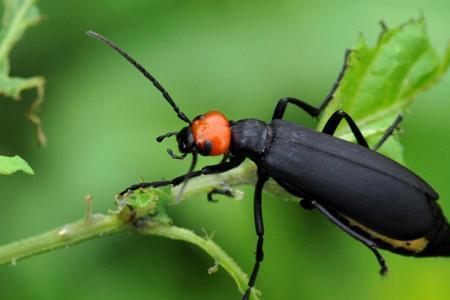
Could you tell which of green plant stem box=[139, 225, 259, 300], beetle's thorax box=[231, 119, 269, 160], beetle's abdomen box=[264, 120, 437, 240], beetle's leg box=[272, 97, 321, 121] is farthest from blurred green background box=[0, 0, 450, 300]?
green plant stem box=[139, 225, 259, 300]

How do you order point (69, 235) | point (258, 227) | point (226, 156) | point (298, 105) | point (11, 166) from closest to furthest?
point (11, 166)
point (69, 235)
point (258, 227)
point (226, 156)
point (298, 105)

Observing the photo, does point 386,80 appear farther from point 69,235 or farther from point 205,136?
point 69,235

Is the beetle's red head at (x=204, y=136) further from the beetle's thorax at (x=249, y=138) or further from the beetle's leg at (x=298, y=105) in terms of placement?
the beetle's leg at (x=298, y=105)

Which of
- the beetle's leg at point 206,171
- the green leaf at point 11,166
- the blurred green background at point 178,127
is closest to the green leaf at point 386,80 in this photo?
the beetle's leg at point 206,171

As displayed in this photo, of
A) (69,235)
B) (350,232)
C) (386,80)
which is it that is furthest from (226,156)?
(69,235)

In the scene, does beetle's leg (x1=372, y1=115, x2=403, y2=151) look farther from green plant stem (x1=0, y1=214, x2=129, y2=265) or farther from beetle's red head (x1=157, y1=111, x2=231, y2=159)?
green plant stem (x1=0, y1=214, x2=129, y2=265)

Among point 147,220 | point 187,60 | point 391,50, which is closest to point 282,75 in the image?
point 187,60

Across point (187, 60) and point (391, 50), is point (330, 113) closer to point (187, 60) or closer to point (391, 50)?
point (391, 50)
